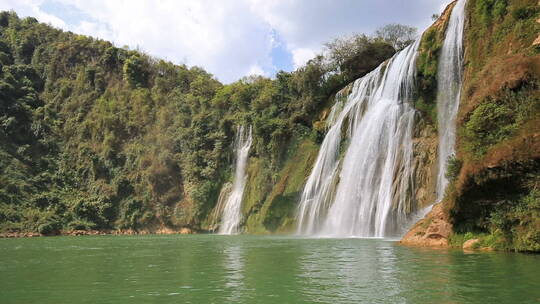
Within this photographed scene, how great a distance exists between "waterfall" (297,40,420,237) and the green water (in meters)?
10.5

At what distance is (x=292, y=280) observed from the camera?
979cm

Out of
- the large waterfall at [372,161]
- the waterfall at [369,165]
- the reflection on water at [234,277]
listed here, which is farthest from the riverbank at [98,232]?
the reflection on water at [234,277]

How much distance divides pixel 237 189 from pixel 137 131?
22.7 m

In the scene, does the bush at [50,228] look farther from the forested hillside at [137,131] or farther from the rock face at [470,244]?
the rock face at [470,244]

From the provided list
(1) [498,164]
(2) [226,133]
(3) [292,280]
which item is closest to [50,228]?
(2) [226,133]

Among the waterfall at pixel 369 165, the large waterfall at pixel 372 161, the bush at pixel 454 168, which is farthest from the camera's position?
the waterfall at pixel 369 165

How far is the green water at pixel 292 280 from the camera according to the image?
793 centimetres

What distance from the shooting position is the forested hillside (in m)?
41.0

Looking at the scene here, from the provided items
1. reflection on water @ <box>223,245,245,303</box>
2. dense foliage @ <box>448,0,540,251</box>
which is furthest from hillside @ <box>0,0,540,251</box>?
reflection on water @ <box>223,245,245,303</box>

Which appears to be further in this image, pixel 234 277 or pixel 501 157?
pixel 501 157

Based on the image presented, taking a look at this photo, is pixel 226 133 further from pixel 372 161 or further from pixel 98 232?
pixel 372 161

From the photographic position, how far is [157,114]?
61250 mm

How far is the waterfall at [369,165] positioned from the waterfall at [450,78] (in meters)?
1.57

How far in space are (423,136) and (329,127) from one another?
34.5 ft
